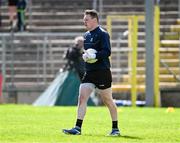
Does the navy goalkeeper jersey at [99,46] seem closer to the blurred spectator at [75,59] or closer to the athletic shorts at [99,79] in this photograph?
the athletic shorts at [99,79]

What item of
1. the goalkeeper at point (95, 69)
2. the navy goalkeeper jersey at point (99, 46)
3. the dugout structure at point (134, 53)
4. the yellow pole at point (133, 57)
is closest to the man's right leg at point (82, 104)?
the goalkeeper at point (95, 69)

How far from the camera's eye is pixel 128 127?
50.4 ft

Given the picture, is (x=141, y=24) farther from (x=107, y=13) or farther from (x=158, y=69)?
(x=158, y=69)

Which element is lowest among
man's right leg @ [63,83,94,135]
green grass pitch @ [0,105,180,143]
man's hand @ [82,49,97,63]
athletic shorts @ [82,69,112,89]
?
green grass pitch @ [0,105,180,143]

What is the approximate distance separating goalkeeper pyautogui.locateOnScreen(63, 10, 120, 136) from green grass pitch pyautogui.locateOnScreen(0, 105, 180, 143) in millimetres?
358

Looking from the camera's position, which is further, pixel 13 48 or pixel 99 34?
pixel 13 48

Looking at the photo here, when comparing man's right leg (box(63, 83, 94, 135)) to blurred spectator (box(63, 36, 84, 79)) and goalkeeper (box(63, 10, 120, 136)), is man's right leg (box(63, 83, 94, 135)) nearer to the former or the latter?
goalkeeper (box(63, 10, 120, 136))

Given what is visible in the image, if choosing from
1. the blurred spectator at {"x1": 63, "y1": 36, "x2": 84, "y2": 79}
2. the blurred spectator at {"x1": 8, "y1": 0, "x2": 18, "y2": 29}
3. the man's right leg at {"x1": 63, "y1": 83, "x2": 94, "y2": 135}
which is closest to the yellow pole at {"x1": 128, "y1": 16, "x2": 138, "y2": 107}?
the blurred spectator at {"x1": 63, "y1": 36, "x2": 84, "y2": 79}

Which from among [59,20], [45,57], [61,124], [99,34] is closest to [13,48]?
[45,57]

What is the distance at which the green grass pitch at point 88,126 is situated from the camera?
41.3 ft

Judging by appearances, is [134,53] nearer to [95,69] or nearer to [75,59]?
[75,59]

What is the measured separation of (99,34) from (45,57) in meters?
14.4

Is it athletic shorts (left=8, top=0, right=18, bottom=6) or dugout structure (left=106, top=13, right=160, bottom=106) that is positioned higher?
athletic shorts (left=8, top=0, right=18, bottom=6)

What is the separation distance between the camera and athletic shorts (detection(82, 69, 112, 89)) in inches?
527
